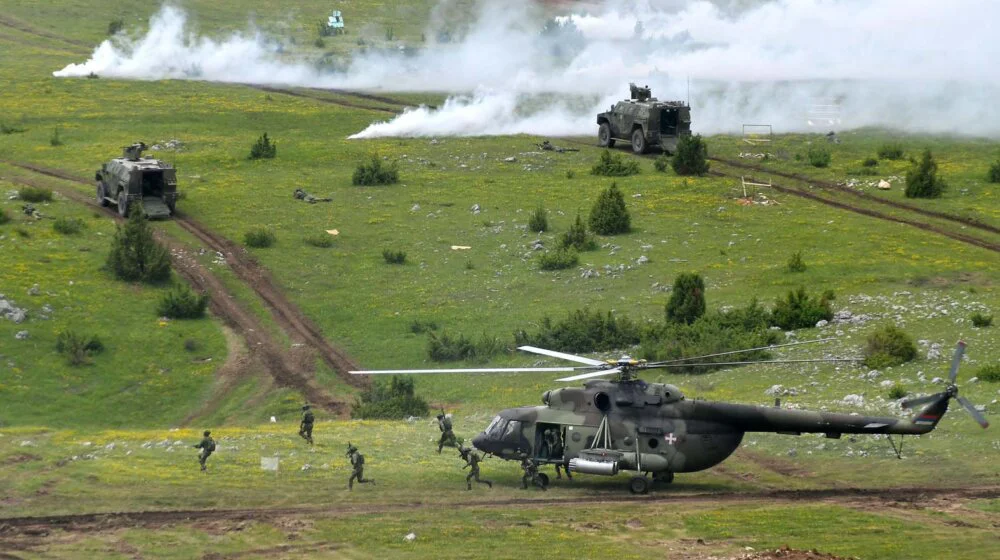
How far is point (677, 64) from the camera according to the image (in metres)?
92.7

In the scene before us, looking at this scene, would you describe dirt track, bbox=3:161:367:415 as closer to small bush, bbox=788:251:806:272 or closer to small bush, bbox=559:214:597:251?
small bush, bbox=559:214:597:251

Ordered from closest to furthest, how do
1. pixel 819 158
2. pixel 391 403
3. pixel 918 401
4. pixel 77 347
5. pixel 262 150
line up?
pixel 918 401
pixel 391 403
pixel 77 347
pixel 819 158
pixel 262 150

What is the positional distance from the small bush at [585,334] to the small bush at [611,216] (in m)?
11.2

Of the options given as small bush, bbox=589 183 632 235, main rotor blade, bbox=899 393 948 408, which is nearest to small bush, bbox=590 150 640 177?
small bush, bbox=589 183 632 235

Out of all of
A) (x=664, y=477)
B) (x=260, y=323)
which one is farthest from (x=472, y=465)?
(x=260, y=323)

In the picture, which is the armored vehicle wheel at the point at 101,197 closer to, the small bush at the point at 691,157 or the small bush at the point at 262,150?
the small bush at the point at 262,150

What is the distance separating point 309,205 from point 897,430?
122 ft

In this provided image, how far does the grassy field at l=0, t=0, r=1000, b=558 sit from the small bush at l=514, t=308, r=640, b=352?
1274 mm

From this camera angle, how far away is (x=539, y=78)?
89438 millimetres

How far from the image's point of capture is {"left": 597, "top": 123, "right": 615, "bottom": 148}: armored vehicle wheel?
73562 millimetres

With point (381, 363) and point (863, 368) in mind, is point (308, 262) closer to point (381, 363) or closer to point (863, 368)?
point (381, 363)

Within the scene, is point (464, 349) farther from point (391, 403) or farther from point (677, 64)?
point (677, 64)

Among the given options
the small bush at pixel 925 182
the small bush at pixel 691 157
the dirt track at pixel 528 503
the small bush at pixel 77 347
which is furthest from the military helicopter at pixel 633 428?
the small bush at pixel 691 157

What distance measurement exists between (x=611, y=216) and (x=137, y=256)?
18.0 meters
